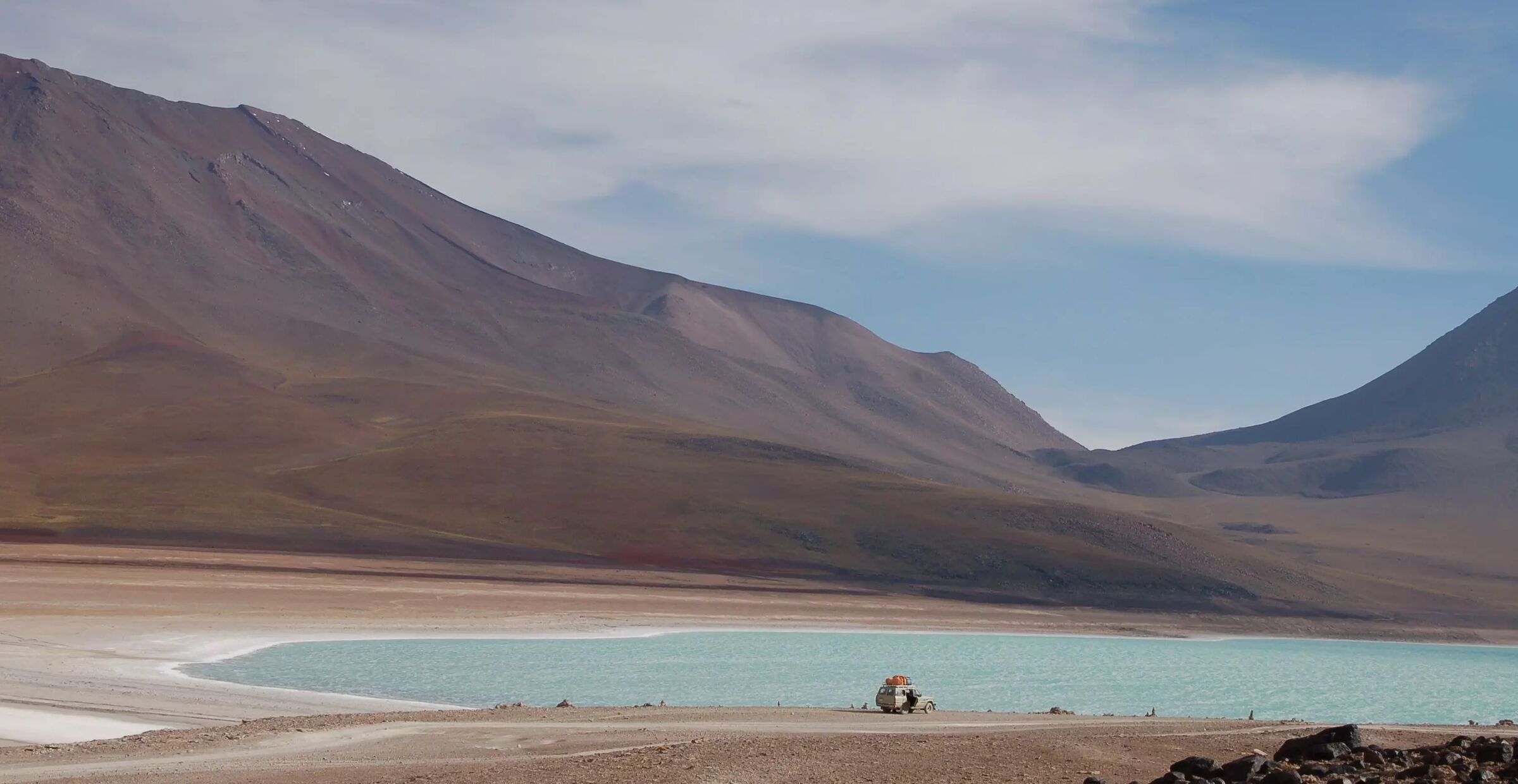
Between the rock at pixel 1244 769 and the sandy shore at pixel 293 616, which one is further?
the sandy shore at pixel 293 616

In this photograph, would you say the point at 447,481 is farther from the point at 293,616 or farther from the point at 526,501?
the point at 293,616

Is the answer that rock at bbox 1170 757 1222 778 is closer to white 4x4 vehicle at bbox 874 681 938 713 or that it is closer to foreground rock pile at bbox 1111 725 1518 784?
foreground rock pile at bbox 1111 725 1518 784

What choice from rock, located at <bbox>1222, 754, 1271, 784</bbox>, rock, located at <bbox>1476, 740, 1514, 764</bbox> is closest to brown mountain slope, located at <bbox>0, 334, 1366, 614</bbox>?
rock, located at <bbox>1476, 740, 1514, 764</bbox>

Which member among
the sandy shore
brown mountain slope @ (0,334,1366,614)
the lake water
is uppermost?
brown mountain slope @ (0,334,1366,614)

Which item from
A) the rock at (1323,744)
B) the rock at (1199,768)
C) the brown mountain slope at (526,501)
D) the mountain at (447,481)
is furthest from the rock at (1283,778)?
the mountain at (447,481)

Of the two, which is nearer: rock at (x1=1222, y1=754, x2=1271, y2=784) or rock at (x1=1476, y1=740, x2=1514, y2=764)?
rock at (x1=1222, y1=754, x2=1271, y2=784)

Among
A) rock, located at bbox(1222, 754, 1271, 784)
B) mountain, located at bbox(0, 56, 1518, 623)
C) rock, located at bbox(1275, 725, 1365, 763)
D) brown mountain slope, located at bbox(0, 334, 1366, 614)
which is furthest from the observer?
mountain, located at bbox(0, 56, 1518, 623)

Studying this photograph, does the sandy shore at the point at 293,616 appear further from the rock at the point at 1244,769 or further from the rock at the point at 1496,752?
the rock at the point at 1496,752
